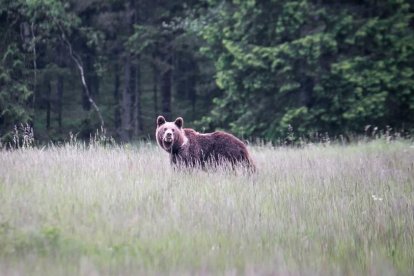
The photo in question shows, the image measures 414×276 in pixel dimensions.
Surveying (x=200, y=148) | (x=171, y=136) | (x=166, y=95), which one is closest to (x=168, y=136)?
(x=171, y=136)

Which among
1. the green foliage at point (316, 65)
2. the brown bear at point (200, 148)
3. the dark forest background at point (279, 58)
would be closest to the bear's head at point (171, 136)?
the brown bear at point (200, 148)

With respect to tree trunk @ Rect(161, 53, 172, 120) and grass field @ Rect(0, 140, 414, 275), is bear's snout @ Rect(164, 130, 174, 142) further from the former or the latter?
tree trunk @ Rect(161, 53, 172, 120)

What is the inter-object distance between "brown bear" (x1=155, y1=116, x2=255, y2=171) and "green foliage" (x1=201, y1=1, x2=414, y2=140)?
9.84m

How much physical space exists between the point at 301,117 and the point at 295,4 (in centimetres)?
356

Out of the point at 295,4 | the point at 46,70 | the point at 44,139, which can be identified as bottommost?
the point at 44,139

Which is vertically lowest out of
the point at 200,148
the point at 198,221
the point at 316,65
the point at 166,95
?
the point at 198,221

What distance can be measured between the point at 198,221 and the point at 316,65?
14712 millimetres

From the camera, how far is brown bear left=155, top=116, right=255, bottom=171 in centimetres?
998

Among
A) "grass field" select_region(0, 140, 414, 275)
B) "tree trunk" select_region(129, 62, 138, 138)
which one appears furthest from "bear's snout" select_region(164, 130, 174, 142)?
"tree trunk" select_region(129, 62, 138, 138)

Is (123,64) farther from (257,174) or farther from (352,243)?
(352,243)

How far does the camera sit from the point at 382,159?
1151 cm

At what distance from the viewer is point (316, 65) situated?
20.2 meters

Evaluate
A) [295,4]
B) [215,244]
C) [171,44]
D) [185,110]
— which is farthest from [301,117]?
[215,244]

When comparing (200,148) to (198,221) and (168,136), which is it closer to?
(168,136)
